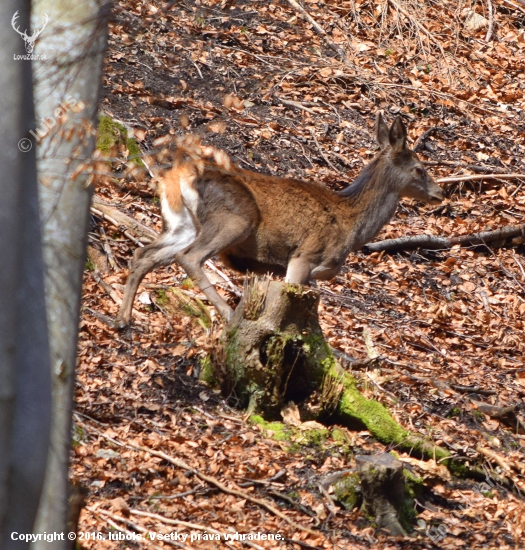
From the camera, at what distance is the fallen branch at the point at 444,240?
38.8 feet

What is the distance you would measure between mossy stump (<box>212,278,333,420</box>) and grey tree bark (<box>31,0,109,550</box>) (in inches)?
133

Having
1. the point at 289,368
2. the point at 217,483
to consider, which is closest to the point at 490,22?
the point at 289,368

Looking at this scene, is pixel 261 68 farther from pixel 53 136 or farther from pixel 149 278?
pixel 53 136

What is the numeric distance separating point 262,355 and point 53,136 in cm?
388

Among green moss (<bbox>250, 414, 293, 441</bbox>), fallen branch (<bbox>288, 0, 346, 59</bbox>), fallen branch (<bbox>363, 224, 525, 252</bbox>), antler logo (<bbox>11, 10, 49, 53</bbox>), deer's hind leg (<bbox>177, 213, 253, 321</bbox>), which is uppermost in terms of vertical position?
antler logo (<bbox>11, 10, 49, 53</bbox>)

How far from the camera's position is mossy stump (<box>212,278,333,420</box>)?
7.06m

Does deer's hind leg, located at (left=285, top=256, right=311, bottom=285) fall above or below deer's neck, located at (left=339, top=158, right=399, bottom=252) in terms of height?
below

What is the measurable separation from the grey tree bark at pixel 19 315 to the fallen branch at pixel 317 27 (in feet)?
43.9

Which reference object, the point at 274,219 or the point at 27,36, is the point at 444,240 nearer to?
the point at 274,219

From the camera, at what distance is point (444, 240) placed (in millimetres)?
12227

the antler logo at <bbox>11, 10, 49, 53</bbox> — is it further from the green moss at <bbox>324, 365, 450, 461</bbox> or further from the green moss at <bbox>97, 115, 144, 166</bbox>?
the green moss at <bbox>97, 115, 144, 166</bbox>

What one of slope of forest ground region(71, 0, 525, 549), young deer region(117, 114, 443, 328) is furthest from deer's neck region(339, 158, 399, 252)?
slope of forest ground region(71, 0, 525, 549)

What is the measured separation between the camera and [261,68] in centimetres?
1468

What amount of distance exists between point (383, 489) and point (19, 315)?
13.0 ft
